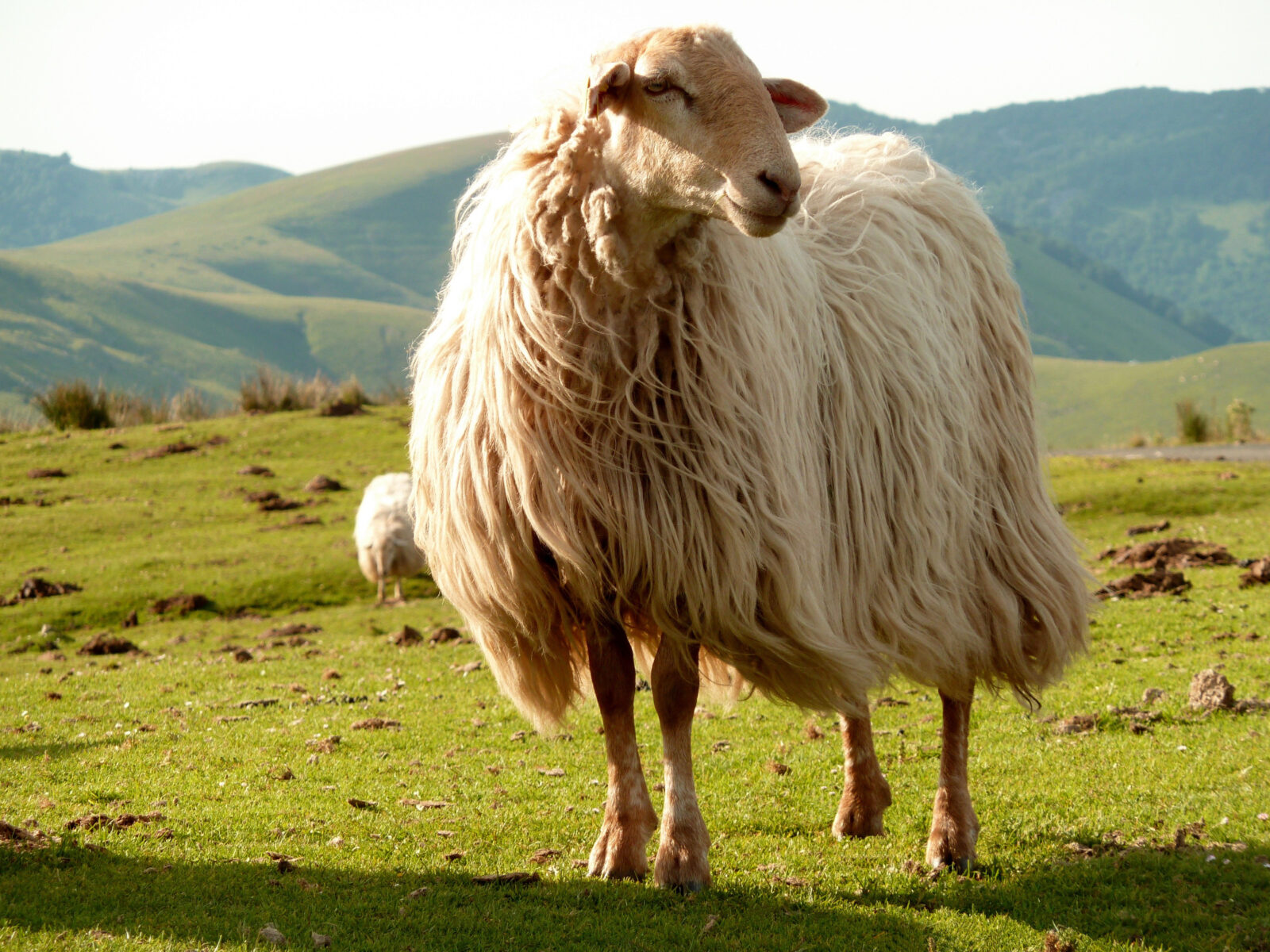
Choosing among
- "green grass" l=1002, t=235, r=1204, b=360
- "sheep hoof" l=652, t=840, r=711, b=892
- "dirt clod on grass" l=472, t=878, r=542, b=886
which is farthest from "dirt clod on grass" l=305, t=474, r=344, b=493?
"green grass" l=1002, t=235, r=1204, b=360

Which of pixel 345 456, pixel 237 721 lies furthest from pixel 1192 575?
pixel 345 456

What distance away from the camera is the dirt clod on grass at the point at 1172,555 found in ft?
40.6

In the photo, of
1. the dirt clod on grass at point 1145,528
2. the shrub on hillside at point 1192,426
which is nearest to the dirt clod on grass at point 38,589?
the dirt clod on grass at point 1145,528

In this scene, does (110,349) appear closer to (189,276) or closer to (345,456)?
(189,276)

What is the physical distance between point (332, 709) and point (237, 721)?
2.50ft

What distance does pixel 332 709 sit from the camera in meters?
8.48

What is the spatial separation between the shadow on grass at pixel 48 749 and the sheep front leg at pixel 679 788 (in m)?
4.18

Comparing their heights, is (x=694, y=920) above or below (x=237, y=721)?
above

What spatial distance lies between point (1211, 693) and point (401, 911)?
5.31 m

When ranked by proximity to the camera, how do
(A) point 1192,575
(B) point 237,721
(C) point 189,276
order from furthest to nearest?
1. (C) point 189,276
2. (A) point 1192,575
3. (B) point 237,721

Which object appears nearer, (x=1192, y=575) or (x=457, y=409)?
(x=457, y=409)

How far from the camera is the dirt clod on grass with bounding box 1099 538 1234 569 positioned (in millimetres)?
12375

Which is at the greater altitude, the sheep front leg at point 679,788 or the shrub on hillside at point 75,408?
the shrub on hillside at point 75,408

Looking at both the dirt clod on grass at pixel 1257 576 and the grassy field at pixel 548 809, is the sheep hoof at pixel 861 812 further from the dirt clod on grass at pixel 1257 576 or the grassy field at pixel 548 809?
the dirt clod on grass at pixel 1257 576
